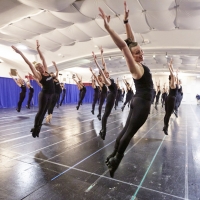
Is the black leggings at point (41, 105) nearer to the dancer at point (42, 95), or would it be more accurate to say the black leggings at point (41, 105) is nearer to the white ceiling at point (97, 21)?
the dancer at point (42, 95)

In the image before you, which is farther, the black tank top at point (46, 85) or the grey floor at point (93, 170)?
the black tank top at point (46, 85)

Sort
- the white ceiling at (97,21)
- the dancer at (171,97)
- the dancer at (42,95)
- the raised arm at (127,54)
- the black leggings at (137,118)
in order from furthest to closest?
the white ceiling at (97,21)
the dancer at (171,97)
the dancer at (42,95)
the black leggings at (137,118)
the raised arm at (127,54)

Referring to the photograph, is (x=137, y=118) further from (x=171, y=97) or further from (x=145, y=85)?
(x=171, y=97)

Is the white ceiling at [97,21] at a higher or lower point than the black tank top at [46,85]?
higher

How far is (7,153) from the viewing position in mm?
2920

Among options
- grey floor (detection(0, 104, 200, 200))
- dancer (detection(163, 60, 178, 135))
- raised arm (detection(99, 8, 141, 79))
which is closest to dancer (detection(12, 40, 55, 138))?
grey floor (detection(0, 104, 200, 200))

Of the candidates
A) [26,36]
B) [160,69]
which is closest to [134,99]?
[26,36]

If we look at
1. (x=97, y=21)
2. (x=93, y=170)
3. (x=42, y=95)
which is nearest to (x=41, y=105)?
(x=42, y=95)

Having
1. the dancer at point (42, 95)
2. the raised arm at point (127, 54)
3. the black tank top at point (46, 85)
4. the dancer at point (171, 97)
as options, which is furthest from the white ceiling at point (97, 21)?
the raised arm at point (127, 54)

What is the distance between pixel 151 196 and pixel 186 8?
4.82 metres

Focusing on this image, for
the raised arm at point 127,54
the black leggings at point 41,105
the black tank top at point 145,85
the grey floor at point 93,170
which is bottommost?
the grey floor at point 93,170

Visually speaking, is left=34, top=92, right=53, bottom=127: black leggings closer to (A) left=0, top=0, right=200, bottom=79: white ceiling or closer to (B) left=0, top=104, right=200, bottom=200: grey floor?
(B) left=0, top=104, right=200, bottom=200: grey floor

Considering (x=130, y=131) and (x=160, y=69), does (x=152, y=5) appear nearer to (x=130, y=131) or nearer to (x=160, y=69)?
(x=130, y=131)

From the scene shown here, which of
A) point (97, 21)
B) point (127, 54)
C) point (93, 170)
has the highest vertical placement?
point (97, 21)
